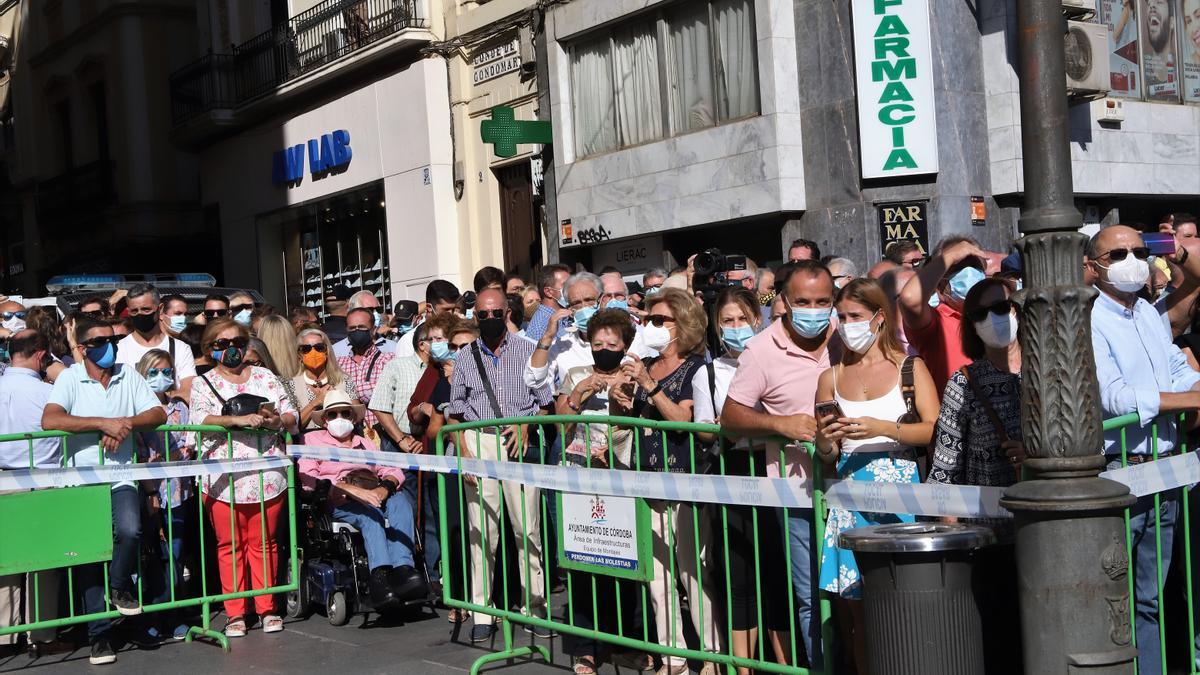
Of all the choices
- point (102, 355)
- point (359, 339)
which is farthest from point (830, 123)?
point (102, 355)

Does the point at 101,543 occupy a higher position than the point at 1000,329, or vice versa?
the point at 1000,329

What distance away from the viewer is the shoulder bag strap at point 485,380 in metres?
8.38

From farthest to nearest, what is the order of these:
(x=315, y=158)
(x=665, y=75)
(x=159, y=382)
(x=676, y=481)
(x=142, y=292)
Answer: (x=315, y=158)
(x=665, y=75)
(x=142, y=292)
(x=159, y=382)
(x=676, y=481)

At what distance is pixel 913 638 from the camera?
5.01 metres

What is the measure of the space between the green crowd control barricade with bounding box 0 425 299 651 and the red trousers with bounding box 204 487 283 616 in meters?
0.02

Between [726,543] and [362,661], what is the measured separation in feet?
8.39

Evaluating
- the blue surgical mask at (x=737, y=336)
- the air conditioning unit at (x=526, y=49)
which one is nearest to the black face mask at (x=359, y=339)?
the blue surgical mask at (x=737, y=336)

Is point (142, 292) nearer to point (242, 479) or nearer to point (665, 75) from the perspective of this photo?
point (242, 479)

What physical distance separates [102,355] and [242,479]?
1107mm

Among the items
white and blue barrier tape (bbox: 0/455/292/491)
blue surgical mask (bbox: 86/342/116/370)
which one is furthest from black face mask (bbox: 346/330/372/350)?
blue surgical mask (bbox: 86/342/116/370)

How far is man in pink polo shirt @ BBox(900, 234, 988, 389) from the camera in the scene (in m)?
6.35

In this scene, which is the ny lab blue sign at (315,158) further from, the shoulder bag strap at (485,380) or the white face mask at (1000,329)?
the white face mask at (1000,329)

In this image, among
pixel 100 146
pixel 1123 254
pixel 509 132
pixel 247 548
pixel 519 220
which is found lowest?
pixel 247 548

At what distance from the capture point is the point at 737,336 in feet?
23.1
